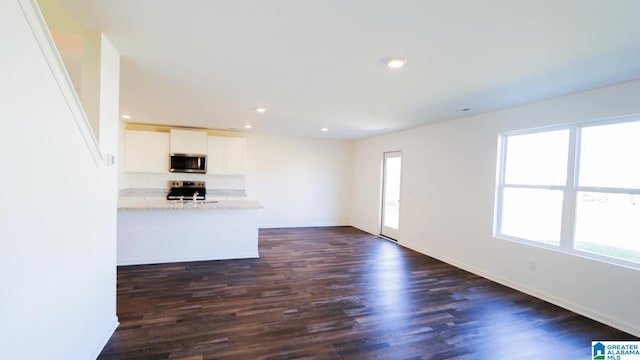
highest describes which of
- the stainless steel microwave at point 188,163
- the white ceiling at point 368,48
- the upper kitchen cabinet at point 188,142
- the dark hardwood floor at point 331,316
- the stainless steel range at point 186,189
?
the white ceiling at point 368,48

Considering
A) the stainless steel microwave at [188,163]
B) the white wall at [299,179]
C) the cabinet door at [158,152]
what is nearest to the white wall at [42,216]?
the stainless steel microwave at [188,163]

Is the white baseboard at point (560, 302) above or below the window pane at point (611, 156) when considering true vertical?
below

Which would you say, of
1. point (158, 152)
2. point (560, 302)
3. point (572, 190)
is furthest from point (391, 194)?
point (158, 152)

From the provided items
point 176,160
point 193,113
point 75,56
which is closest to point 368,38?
point 75,56

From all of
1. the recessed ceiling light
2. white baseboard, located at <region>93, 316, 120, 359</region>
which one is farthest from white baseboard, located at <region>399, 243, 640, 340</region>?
white baseboard, located at <region>93, 316, 120, 359</region>

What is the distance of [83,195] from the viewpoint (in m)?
1.89

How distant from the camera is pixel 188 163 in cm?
611

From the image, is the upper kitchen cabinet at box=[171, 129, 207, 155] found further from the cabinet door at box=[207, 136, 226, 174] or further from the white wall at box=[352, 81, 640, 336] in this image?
the white wall at box=[352, 81, 640, 336]

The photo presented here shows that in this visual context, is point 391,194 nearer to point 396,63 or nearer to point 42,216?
point 396,63

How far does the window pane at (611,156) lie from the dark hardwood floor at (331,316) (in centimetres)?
146

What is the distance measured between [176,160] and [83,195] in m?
4.40

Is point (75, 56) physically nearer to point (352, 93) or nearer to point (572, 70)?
point (352, 93)

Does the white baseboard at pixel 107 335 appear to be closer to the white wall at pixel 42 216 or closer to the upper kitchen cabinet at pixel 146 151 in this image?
the white wall at pixel 42 216

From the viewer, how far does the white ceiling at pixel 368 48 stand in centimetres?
167
